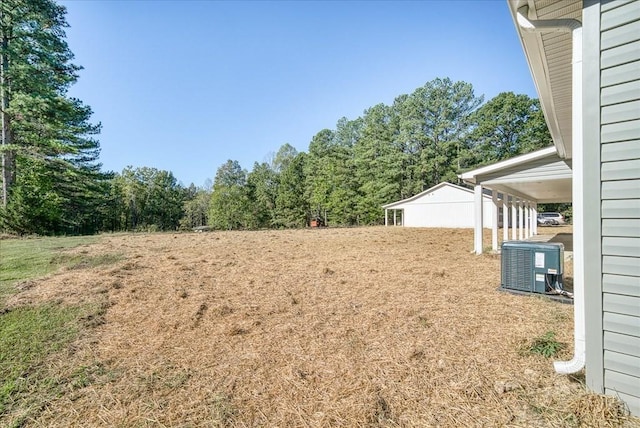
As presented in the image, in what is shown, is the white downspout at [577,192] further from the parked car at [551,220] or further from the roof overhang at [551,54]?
the parked car at [551,220]

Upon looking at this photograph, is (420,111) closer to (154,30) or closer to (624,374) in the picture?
(154,30)

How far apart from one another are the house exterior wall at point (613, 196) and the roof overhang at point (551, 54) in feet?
1.42

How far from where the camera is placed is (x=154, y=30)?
8.36m

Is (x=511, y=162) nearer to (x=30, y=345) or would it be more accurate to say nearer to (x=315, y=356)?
(x=315, y=356)

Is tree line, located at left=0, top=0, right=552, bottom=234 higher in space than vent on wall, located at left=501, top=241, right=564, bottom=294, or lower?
higher

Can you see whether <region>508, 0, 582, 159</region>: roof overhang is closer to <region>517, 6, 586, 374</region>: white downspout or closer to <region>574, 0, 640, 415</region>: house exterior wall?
<region>517, 6, 586, 374</region>: white downspout

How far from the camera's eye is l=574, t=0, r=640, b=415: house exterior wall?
5.97 feet

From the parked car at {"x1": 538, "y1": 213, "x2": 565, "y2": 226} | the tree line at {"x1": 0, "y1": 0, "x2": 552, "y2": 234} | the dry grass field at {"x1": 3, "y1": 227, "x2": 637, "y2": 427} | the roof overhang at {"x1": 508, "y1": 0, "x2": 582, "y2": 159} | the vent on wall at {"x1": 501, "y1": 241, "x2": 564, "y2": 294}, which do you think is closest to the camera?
the dry grass field at {"x1": 3, "y1": 227, "x2": 637, "y2": 427}

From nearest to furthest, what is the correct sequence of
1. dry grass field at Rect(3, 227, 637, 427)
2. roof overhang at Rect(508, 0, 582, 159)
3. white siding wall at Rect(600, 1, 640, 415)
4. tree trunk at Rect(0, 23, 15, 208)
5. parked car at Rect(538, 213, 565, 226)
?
1. white siding wall at Rect(600, 1, 640, 415)
2. dry grass field at Rect(3, 227, 637, 427)
3. roof overhang at Rect(508, 0, 582, 159)
4. tree trunk at Rect(0, 23, 15, 208)
5. parked car at Rect(538, 213, 565, 226)

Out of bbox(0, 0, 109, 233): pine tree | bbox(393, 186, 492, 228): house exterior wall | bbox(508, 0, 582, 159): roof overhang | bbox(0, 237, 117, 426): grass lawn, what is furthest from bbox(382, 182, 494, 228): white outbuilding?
bbox(0, 0, 109, 233): pine tree

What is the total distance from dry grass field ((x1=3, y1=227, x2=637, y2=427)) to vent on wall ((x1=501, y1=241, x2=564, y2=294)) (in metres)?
0.27

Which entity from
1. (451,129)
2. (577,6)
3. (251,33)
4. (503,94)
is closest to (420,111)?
(451,129)

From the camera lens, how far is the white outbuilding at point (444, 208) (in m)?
20.6

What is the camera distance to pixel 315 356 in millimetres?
2785
